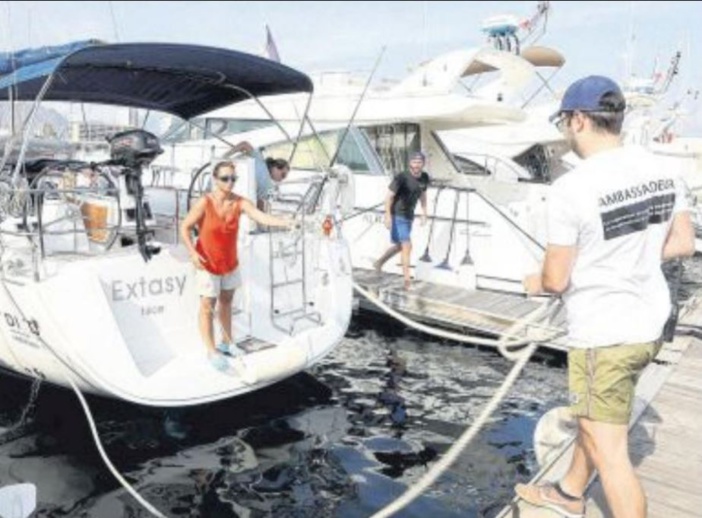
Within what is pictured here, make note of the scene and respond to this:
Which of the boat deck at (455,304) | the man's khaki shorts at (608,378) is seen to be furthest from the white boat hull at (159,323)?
the man's khaki shorts at (608,378)

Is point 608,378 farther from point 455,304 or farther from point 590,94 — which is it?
point 455,304

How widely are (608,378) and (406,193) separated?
699 centimetres

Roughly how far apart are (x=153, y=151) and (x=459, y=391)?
373cm

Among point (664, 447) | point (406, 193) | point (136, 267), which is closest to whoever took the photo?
point (664, 447)

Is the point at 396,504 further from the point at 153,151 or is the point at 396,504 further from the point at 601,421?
the point at 153,151

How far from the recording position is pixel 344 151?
11.4 m

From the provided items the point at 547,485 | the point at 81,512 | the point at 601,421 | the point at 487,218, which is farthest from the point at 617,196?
the point at 487,218

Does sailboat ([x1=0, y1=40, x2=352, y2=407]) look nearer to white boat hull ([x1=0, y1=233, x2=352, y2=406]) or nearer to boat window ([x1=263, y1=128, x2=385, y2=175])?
white boat hull ([x1=0, y1=233, x2=352, y2=406])

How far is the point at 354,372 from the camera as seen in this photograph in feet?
25.0

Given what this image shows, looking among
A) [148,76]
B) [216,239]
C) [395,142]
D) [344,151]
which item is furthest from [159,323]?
[395,142]

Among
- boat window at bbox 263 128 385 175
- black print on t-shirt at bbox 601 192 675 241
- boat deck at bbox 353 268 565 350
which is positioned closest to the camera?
black print on t-shirt at bbox 601 192 675 241

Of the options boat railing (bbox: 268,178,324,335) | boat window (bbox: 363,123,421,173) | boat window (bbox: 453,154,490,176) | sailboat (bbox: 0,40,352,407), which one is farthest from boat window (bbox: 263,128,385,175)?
boat railing (bbox: 268,178,324,335)

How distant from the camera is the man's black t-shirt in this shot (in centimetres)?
969

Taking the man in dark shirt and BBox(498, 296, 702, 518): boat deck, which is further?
the man in dark shirt
